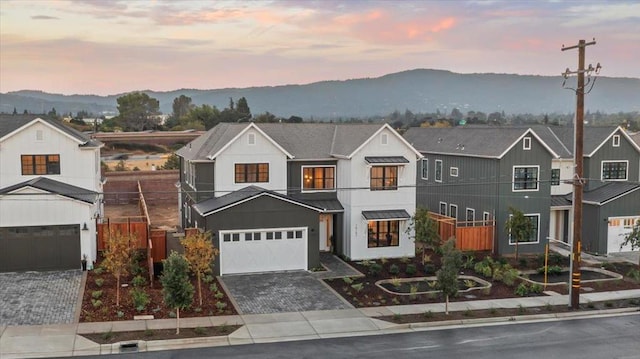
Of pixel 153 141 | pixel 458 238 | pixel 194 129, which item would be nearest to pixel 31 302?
pixel 458 238

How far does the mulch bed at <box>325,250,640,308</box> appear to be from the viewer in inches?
1032

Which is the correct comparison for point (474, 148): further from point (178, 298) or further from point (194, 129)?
point (194, 129)

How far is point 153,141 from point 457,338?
89709 millimetres

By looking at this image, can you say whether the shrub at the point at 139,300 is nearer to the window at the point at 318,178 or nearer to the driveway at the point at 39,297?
the driveway at the point at 39,297

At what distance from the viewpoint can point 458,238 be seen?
118 ft

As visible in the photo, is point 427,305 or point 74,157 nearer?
point 427,305

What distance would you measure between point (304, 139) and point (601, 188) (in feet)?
62.5

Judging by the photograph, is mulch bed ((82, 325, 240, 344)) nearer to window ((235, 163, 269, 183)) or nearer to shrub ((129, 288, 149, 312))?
shrub ((129, 288, 149, 312))

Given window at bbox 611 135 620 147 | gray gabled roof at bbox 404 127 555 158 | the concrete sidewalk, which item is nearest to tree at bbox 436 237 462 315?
the concrete sidewalk

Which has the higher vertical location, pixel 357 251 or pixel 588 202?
pixel 588 202

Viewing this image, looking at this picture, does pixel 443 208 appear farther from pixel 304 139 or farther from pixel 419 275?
pixel 419 275

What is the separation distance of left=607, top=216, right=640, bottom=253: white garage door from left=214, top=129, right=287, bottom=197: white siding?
19729 mm

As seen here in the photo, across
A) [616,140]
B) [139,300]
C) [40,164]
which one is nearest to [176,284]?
[139,300]

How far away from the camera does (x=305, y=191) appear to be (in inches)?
1358
